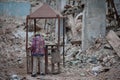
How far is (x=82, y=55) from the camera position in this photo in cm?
1648

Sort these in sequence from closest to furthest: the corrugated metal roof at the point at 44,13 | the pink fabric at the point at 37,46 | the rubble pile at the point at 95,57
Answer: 1. the pink fabric at the point at 37,46
2. the corrugated metal roof at the point at 44,13
3. the rubble pile at the point at 95,57

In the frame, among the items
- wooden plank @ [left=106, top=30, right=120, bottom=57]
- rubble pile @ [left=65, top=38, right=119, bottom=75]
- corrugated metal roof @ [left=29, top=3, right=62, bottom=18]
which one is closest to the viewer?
corrugated metal roof @ [left=29, top=3, right=62, bottom=18]

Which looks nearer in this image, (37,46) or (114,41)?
(37,46)

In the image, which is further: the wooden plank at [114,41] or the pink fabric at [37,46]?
the wooden plank at [114,41]

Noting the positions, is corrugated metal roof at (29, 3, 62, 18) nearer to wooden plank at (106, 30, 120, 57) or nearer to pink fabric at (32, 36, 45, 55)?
pink fabric at (32, 36, 45, 55)

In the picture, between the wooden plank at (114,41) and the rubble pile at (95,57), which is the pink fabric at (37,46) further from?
the wooden plank at (114,41)

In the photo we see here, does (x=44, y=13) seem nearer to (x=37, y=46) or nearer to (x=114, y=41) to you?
(x=37, y=46)

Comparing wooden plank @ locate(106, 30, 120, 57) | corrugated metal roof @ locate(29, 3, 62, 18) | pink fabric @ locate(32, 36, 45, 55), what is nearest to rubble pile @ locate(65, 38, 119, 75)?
wooden plank @ locate(106, 30, 120, 57)

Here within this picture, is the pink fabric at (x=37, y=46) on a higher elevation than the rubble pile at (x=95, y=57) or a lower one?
higher

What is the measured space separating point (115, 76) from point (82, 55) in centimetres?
444

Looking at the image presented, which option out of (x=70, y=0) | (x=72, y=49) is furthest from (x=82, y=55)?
(x=70, y=0)

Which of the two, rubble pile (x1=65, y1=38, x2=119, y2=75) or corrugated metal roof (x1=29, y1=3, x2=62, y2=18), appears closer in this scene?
corrugated metal roof (x1=29, y1=3, x2=62, y2=18)

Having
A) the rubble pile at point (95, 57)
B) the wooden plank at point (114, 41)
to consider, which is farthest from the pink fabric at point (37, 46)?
the wooden plank at point (114, 41)

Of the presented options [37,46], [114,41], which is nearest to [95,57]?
[114,41]
